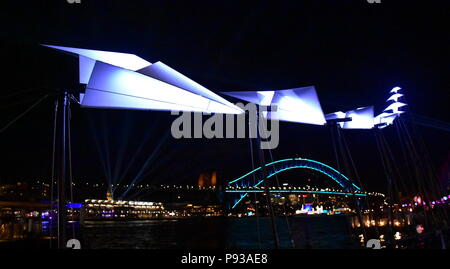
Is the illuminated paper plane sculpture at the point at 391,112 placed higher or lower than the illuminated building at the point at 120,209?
higher

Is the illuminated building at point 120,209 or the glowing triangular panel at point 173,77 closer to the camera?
the glowing triangular panel at point 173,77

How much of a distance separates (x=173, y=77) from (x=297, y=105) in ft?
15.4

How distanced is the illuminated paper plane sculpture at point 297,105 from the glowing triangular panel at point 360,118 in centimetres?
301

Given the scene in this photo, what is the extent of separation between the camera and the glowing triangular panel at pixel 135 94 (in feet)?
26.4

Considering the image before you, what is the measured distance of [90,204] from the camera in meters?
85.3

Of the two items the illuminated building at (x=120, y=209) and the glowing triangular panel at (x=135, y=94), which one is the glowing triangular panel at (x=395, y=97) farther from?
the illuminated building at (x=120, y=209)

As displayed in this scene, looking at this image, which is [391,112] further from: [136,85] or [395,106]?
[136,85]

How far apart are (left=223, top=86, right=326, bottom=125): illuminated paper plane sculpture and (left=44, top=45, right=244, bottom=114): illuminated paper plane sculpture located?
2375mm

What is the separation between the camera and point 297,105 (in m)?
11.1

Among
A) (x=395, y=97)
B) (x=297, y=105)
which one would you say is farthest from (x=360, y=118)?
(x=297, y=105)

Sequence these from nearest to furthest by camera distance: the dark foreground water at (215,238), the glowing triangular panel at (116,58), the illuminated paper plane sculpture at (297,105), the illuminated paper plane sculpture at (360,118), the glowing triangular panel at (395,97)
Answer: the glowing triangular panel at (116,58) < the illuminated paper plane sculpture at (297,105) < the illuminated paper plane sculpture at (360,118) < the glowing triangular panel at (395,97) < the dark foreground water at (215,238)

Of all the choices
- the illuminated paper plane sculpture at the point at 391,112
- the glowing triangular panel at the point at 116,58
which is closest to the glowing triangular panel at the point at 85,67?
the glowing triangular panel at the point at 116,58
